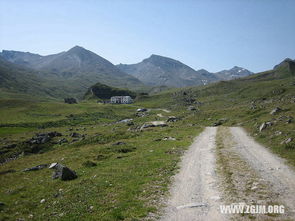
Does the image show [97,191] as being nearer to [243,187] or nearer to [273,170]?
[243,187]

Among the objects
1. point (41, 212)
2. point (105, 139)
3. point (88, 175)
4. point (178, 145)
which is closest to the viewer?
point (41, 212)

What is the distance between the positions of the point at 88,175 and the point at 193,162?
1126 centimetres

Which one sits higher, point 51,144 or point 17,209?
point 17,209

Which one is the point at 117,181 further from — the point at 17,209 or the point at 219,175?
the point at 219,175

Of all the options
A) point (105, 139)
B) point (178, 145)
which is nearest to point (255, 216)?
point (178, 145)

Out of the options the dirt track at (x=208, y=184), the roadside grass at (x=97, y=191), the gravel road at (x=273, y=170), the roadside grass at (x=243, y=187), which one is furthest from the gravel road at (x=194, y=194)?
the gravel road at (x=273, y=170)

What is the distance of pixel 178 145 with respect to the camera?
32.3 metres

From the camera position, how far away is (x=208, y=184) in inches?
621

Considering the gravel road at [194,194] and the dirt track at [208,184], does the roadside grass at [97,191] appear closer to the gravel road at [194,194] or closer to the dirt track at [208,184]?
the gravel road at [194,194]

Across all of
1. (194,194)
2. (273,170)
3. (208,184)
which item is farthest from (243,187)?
(273,170)

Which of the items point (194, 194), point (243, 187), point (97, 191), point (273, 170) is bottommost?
point (97, 191)

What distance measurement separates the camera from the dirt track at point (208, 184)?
460 inches

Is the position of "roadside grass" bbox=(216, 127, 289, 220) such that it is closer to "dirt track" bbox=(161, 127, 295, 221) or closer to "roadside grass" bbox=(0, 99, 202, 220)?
"dirt track" bbox=(161, 127, 295, 221)

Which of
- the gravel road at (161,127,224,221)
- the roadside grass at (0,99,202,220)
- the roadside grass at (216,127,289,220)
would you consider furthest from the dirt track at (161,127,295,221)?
the roadside grass at (0,99,202,220)
